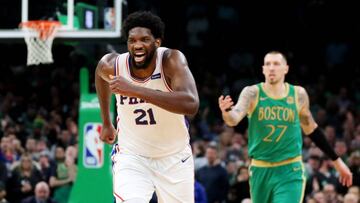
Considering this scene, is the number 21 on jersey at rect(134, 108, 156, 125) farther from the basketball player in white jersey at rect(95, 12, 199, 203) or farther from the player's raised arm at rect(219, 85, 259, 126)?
the player's raised arm at rect(219, 85, 259, 126)

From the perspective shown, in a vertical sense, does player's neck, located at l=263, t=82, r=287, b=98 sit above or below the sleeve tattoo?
above

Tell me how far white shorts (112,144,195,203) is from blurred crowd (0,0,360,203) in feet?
16.5

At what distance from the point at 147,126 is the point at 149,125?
20mm

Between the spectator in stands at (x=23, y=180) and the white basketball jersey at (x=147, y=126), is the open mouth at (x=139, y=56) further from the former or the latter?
the spectator in stands at (x=23, y=180)

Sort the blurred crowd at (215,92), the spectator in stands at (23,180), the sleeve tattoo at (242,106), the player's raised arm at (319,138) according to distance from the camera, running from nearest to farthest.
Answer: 1. the sleeve tattoo at (242,106)
2. the player's raised arm at (319,138)
3. the blurred crowd at (215,92)
4. the spectator in stands at (23,180)

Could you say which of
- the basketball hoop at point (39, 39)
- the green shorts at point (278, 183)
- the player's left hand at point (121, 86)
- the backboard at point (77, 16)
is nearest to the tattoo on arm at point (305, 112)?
the green shorts at point (278, 183)

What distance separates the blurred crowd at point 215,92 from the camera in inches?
575

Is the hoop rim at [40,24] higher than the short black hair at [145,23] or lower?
lower

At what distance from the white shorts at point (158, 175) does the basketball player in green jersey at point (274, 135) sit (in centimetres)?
179

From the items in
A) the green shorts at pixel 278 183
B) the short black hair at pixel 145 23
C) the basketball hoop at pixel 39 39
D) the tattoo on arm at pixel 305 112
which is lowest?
the green shorts at pixel 278 183

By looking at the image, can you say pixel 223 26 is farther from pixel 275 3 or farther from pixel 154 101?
pixel 154 101

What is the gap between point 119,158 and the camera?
7770 millimetres

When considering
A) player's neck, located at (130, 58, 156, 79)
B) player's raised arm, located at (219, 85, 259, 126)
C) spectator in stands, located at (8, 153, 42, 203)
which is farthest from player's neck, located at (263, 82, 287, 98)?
spectator in stands, located at (8, 153, 42, 203)

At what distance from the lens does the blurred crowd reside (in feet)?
47.9
